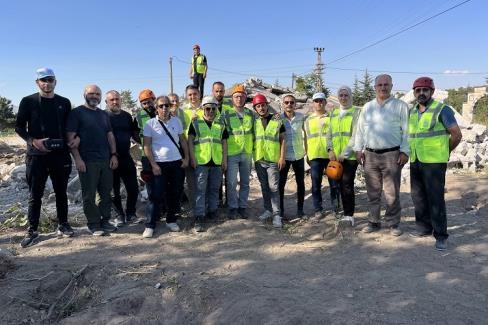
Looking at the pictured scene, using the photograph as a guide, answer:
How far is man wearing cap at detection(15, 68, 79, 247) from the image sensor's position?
5.02m

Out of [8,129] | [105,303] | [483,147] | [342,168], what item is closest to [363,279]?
[342,168]

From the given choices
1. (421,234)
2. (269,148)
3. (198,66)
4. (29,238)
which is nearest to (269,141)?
(269,148)

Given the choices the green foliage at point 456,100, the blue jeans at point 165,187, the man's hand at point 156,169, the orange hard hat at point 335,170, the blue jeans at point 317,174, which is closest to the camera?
the man's hand at point 156,169

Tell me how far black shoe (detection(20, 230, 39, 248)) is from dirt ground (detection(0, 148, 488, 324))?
0.38ft

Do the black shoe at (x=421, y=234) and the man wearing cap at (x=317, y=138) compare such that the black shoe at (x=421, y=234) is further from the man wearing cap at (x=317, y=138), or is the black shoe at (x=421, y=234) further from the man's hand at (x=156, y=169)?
the man's hand at (x=156, y=169)

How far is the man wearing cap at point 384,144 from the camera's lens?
16.9 feet

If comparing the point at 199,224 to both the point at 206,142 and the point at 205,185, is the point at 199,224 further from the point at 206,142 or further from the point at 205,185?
the point at 206,142

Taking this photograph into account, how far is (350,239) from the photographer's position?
212 inches

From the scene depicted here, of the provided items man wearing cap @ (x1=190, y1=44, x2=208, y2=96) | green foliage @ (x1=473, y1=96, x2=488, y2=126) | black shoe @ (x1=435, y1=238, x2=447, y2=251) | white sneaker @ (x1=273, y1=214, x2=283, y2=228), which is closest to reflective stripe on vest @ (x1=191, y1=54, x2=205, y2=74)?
man wearing cap @ (x1=190, y1=44, x2=208, y2=96)

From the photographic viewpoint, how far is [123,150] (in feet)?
19.5

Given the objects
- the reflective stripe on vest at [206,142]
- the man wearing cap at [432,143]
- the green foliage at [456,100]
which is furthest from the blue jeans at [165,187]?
the green foliage at [456,100]

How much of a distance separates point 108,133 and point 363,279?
3.85 metres

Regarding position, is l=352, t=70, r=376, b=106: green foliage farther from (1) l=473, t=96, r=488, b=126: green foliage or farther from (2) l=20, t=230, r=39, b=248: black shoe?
(2) l=20, t=230, r=39, b=248: black shoe

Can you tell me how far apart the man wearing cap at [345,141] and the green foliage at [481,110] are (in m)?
17.6
